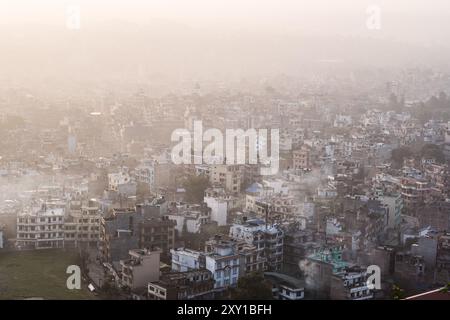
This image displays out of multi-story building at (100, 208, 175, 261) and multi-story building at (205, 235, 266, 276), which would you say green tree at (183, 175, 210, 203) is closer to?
multi-story building at (100, 208, 175, 261)

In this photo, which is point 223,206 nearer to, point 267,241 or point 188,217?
point 188,217

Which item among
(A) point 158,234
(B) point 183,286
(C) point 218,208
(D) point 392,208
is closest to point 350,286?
(B) point 183,286

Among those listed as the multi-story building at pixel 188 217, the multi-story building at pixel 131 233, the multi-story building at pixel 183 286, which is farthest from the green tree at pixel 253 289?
the multi-story building at pixel 188 217

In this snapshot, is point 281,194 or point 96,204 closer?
point 96,204

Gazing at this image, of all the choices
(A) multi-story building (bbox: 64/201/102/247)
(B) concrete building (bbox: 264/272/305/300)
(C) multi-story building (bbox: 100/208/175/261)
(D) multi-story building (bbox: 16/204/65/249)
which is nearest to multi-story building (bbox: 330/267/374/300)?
(B) concrete building (bbox: 264/272/305/300)

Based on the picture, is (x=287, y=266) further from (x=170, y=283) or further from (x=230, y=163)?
(x=230, y=163)

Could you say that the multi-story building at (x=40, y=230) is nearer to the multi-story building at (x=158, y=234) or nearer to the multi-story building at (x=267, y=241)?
the multi-story building at (x=158, y=234)
